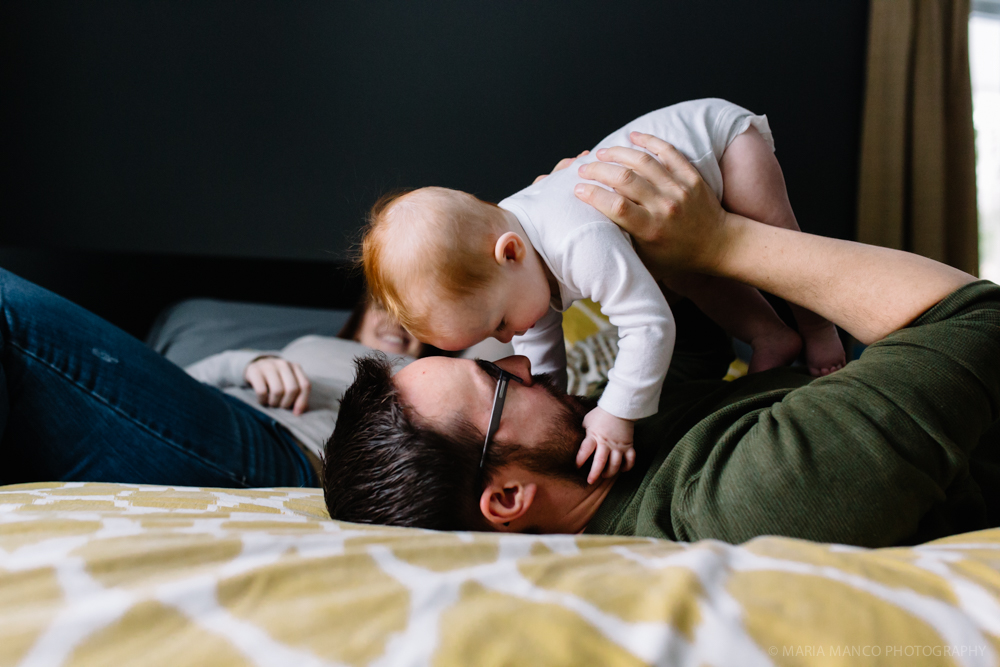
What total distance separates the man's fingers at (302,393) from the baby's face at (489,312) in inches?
27.4

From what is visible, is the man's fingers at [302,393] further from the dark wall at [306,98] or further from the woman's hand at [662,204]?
the dark wall at [306,98]

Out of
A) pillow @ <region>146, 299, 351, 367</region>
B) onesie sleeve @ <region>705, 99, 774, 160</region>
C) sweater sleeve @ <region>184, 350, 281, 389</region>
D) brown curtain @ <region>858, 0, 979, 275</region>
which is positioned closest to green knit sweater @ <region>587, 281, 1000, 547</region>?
onesie sleeve @ <region>705, 99, 774, 160</region>

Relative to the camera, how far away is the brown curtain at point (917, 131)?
9.43ft

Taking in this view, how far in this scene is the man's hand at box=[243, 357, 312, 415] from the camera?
1.60 metres

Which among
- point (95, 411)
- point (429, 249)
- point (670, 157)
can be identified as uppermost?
point (670, 157)

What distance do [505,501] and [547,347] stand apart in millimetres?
388

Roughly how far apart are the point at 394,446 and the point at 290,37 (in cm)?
225

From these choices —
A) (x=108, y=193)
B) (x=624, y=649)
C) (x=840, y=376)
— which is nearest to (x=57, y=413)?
(x=624, y=649)

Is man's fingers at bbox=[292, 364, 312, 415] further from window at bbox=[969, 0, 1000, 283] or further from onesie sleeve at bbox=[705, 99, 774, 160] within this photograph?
window at bbox=[969, 0, 1000, 283]

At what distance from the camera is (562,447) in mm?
919

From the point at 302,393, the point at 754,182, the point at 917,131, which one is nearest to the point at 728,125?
the point at 754,182

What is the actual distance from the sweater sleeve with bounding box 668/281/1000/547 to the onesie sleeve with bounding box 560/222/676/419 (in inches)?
6.5

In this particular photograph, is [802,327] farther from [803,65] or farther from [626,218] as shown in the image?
[803,65]

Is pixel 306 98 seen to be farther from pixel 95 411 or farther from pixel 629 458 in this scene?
pixel 629 458
